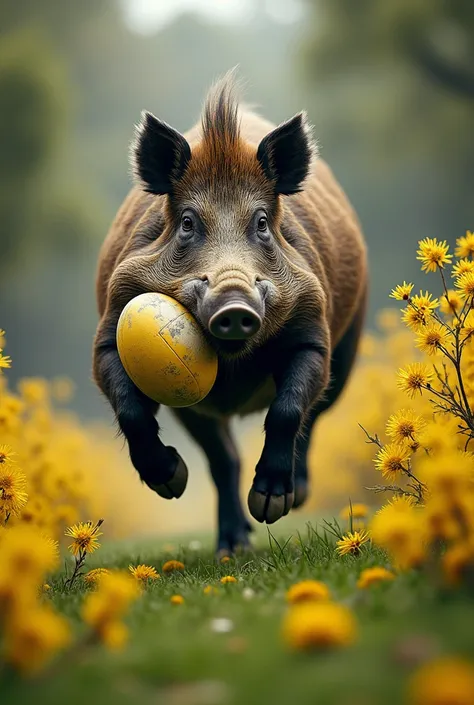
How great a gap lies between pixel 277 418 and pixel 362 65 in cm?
1457

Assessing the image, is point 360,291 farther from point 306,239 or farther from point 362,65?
point 362,65

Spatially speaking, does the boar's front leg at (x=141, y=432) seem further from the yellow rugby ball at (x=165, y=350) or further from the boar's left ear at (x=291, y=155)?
Result: the boar's left ear at (x=291, y=155)

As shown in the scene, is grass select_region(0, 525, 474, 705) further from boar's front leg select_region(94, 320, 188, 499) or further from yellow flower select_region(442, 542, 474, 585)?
boar's front leg select_region(94, 320, 188, 499)

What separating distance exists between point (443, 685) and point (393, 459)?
1.78m

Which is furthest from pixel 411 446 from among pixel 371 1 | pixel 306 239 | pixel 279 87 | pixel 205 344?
pixel 279 87

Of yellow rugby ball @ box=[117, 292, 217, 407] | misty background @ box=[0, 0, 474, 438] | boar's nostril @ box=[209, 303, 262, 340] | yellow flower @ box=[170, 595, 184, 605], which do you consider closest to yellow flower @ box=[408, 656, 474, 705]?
yellow flower @ box=[170, 595, 184, 605]

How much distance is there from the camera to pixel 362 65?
17.0 meters

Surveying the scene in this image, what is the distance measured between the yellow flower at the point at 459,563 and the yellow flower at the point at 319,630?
0.32 meters

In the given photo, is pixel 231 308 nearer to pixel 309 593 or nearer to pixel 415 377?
pixel 415 377

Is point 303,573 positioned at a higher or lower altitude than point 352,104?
lower

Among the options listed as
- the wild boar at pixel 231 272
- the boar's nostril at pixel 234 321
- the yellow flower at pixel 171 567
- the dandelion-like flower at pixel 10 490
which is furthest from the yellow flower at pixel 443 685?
the yellow flower at pixel 171 567

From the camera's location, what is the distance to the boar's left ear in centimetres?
391

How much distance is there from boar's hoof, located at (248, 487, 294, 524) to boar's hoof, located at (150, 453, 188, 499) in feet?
1.22

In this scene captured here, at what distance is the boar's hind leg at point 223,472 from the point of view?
5.05m
